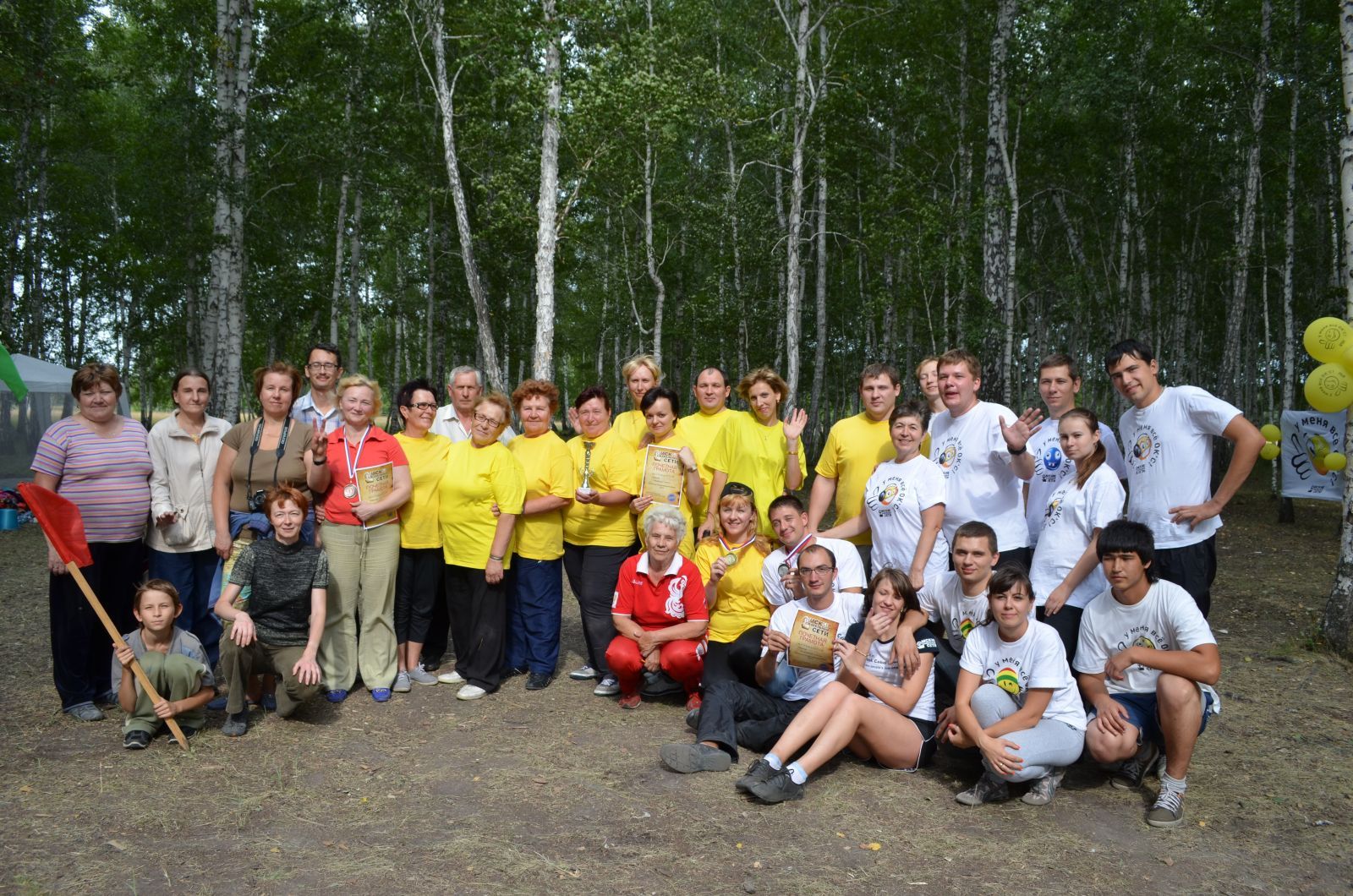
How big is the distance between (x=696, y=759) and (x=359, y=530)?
2.43 meters

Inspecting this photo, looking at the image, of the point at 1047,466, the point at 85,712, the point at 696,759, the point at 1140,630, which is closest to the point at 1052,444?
the point at 1047,466

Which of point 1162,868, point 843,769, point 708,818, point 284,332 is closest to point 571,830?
point 708,818

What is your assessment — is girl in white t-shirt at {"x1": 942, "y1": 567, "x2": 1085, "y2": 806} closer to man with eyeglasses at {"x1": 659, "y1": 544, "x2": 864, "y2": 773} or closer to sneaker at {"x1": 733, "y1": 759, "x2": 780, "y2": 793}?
man with eyeglasses at {"x1": 659, "y1": 544, "x2": 864, "y2": 773}

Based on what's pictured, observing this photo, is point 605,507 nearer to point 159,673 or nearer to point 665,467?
point 665,467

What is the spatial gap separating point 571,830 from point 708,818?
0.57m

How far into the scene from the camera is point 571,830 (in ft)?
11.9

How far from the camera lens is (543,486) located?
563 centimetres

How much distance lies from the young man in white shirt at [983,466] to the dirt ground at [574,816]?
118 centimetres

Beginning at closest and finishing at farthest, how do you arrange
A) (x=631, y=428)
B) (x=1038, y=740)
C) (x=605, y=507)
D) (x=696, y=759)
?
(x=1038, y=740) < (x=696, y=759) < (x=605, y=507) < (x=631, y=428)

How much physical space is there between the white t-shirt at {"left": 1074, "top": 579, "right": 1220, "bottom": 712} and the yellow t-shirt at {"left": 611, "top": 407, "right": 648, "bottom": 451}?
2.80m

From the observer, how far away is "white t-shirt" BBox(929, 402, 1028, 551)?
15.2 ft

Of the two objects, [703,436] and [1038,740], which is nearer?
[1038,740]

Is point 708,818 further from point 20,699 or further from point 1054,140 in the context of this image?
point 1054,140

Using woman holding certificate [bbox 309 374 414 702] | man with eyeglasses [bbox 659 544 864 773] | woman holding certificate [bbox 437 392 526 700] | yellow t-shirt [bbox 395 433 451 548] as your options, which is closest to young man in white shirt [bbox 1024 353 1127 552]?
man with eyeglasses [bbox 659 544 864 773]
